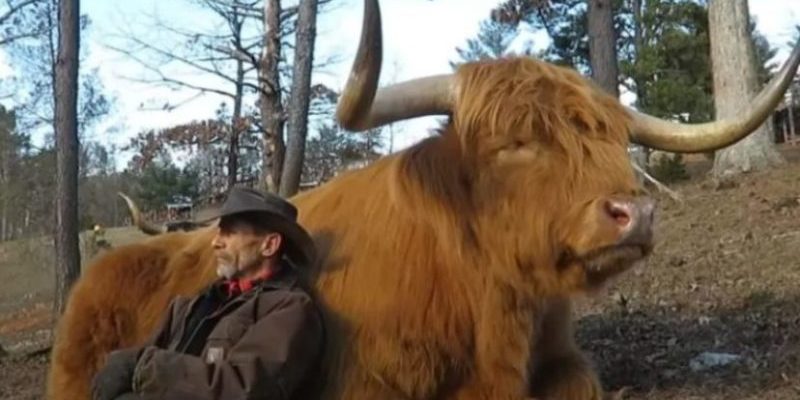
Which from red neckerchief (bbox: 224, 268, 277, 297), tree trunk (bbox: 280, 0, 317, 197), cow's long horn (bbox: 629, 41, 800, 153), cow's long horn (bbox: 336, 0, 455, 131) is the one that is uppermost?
tree trunk (bbox: 280, 0, 317, 197)

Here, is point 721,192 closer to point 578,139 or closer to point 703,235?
point 703,235

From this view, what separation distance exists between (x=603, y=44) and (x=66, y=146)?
783cm

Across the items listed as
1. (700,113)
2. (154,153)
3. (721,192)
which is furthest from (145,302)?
(700,113)

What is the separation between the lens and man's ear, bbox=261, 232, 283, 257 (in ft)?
16.3

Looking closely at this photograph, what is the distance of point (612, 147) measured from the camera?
15.5ft

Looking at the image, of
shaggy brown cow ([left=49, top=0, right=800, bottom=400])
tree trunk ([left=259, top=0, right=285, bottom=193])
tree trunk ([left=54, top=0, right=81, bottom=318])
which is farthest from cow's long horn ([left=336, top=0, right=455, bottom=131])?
tree trunk ([left=54, top=0, right=81, bottom=318])

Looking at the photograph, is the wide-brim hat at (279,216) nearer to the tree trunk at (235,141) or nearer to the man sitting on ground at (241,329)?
the man sitting on ground at (241,329)

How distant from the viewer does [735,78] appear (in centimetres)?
1778

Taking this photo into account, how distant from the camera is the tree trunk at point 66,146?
16.0 m

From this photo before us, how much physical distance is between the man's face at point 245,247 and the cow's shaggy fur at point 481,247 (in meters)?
0.33

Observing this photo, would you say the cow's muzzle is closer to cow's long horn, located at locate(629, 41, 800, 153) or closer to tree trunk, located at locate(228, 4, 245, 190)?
cow's long horn, located at locate(629, 41, 800, 153)

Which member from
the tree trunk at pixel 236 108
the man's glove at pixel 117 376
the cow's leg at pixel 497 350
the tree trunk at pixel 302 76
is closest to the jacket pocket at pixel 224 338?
the man's glove at pixel 117 376

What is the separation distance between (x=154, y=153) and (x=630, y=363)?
22.0m

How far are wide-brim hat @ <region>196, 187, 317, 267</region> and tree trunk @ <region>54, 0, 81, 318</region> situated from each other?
11.5 m
